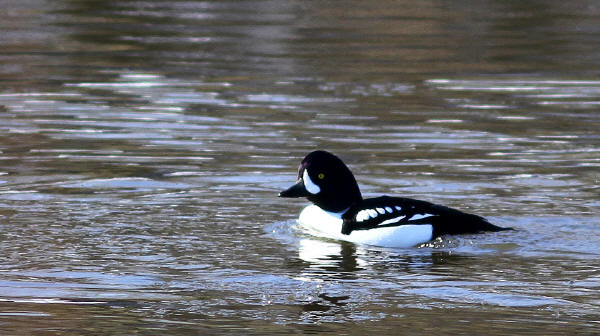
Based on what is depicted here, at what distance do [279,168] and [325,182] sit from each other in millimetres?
2349

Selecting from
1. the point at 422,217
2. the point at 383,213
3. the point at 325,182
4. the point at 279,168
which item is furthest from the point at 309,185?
the point at 279,168

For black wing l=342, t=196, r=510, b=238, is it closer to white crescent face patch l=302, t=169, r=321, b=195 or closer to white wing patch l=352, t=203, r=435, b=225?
white wing patch l=352, t=203, r=435, b=225

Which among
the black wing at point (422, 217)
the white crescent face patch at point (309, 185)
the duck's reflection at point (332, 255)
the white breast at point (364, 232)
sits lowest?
the duck's reflection at point (332, 255)

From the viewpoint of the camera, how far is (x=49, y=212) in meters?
10.8

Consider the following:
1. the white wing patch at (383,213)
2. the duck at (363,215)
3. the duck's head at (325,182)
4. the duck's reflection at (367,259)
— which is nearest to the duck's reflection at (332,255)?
the duck's reflection at (367,259)

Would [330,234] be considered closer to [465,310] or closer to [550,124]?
[465,310]

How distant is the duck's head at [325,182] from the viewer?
10.4 m

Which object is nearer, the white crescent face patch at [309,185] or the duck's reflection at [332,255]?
the duck's reflection at [332,255]

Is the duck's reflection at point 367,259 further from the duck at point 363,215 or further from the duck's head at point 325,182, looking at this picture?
the duck's head at point 325,182

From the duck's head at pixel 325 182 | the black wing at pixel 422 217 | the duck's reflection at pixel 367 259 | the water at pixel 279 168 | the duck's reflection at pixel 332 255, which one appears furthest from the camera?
A: the duck's head at pixel 325 182

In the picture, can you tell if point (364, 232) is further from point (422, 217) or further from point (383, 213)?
point (422, 217)

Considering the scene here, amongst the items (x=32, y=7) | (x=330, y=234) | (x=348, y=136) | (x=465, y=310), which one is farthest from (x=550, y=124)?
(x=32, y=7)

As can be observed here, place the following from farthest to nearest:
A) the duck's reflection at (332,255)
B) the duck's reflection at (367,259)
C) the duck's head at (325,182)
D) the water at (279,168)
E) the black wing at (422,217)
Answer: the duck's head at (325,182)
the black wing at (422,217)
the duck's reflection at (332,255)
the duck's reflection at (367,259)
the water at (279,168)

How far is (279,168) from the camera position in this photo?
1273 cm
